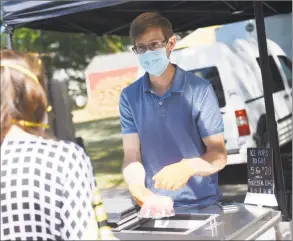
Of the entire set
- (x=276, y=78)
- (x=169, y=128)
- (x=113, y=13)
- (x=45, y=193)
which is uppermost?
(x=113, y=13)

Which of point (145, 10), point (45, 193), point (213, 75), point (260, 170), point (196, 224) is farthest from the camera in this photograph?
point (213, 75)

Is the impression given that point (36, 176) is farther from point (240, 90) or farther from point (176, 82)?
point (240, 90)

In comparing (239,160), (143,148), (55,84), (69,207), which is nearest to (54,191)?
(69,207)

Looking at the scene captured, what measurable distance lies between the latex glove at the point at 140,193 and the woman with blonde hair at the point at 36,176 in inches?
45.1

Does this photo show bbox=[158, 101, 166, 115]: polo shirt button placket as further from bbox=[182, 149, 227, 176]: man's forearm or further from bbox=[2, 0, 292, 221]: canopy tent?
bbox=[2, 0, 292, 221]: canopy tent

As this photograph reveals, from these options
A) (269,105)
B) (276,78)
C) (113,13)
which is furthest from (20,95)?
(276,78)

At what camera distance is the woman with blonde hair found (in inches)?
65.1

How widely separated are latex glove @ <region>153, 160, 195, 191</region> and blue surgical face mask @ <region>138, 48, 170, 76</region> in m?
0.53

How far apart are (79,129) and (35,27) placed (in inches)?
49.0

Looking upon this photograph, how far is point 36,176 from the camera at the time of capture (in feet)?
5.47

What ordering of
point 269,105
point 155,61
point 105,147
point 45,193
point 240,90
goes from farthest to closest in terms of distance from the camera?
point 240,90, point 105,147, point 269,105, point 155,61, point 45,193

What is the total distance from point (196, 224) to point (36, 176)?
3.65 ft

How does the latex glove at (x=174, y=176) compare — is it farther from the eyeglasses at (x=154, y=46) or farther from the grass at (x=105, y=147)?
the eyeglasses at (x=154, y=46)


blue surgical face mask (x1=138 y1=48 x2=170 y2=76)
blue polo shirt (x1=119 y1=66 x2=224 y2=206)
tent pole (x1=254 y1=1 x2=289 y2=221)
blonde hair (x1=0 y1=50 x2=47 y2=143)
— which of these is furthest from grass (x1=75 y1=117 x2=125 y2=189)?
blonde hair (x1=0 y1=50 x2=47 y2=143)
